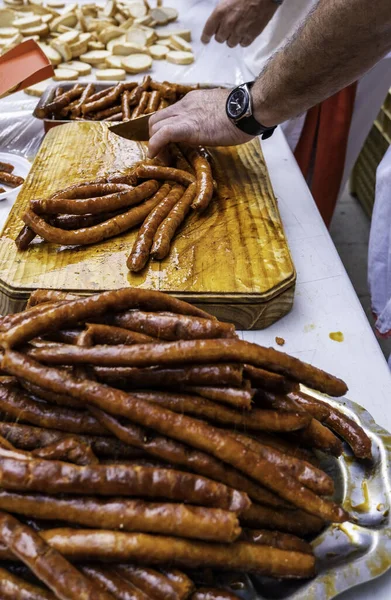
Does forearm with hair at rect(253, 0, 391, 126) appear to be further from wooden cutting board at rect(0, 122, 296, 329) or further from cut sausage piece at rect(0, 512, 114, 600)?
cut sausage piece at rect(0, 512, 114, 600)

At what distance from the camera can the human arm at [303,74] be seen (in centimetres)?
241

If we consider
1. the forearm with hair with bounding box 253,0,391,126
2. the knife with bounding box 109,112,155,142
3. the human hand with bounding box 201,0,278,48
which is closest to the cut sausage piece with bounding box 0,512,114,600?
the forearm with hair with bounding box 253,0,391,126

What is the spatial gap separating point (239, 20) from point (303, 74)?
216 cm

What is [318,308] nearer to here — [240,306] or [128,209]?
[240,306]

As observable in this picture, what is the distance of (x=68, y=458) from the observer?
1.30 meters

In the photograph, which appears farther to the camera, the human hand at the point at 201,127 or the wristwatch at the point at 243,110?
the human hand at the point at 201,127

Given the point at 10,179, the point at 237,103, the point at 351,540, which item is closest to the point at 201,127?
the point at 237,103

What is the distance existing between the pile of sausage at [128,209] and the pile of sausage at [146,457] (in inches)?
43.1

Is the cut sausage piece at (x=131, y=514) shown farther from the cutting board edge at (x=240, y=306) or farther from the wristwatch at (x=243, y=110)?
the wristwatch at (x=243, y=110)

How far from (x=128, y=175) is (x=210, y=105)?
0.76 m

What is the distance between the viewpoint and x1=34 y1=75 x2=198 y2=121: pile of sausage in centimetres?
404

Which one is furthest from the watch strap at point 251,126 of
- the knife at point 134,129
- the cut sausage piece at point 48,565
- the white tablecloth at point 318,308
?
the cut sausage piece at point 48,565

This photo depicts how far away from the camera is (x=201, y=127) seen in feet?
10.9

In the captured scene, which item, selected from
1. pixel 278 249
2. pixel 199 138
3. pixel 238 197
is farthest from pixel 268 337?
pixel 199 138
